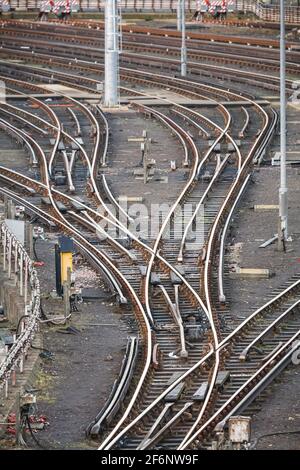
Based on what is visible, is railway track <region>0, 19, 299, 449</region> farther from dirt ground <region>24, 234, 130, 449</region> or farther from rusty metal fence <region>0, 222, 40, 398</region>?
rusty metal fence <region>0, 222, 40, 398</region>

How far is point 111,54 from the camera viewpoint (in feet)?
193

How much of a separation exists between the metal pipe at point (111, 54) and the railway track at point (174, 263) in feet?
2.32

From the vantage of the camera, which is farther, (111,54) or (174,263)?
(111,54)

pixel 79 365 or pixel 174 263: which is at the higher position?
pixel 79 365

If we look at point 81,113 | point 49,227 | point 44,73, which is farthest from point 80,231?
point 44,73

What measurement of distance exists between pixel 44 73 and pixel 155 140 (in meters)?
15.4

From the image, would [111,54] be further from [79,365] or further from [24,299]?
[79,365]

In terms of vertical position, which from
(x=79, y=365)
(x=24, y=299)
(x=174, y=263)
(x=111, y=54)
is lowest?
(x=174, y=263)

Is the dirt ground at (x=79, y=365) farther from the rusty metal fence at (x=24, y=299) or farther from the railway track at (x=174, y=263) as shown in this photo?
the rusty metal fence at (x=24, y=299)

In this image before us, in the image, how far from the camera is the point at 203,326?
32.9m

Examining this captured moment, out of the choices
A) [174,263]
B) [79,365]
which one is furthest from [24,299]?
[174,263]

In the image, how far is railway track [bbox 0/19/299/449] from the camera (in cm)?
2842

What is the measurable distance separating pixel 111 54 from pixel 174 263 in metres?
21.7

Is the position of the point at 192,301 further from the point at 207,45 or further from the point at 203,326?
the point at 207,45
